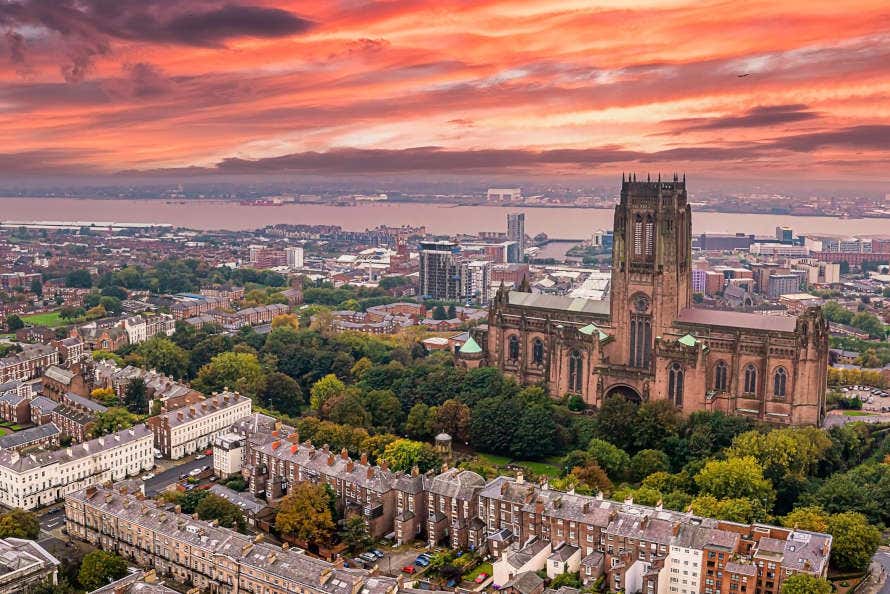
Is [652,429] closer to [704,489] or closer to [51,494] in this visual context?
[704,489]

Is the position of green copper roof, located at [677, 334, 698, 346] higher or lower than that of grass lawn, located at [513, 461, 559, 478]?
higher

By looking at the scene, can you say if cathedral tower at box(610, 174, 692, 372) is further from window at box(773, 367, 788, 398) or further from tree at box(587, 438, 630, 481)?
tree at box(587, 438, 630, 481)

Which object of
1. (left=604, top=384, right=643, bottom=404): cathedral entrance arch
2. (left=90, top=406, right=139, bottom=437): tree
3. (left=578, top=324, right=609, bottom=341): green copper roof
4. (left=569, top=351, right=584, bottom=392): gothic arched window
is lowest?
(left=90, top=406, right=139, bottom=437): tree

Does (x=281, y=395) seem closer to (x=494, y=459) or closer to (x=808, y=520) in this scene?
(x=494, y=459)

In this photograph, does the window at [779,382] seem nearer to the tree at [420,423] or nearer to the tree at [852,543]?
the tree at [852,543]

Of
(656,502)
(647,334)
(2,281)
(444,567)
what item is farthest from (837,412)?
(2,281)

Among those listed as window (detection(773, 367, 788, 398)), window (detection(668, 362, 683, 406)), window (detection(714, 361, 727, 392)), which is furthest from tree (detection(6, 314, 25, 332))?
window (detection(773, 367, 788, 398))

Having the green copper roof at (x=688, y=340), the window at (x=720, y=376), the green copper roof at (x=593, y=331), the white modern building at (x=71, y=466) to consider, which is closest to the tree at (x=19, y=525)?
the white modern building at (x=71, y=466)
